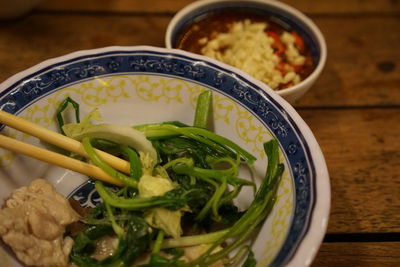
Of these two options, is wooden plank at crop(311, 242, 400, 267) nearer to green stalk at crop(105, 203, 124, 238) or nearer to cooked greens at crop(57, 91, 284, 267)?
cooked greens at crop(57, 91, 284, 267)

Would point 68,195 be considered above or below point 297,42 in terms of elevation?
below

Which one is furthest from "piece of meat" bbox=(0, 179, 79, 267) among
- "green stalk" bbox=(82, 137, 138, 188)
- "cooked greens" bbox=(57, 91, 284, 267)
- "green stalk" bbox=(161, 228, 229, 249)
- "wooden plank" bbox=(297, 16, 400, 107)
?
"wooden plank" bbox=(297, 16, 400, 107)

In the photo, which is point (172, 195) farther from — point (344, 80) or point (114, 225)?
point (344, 80)

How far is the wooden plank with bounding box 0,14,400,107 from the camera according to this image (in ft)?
5.92

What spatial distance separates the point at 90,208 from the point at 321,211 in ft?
2.36

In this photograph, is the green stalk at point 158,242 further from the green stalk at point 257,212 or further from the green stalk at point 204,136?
the green stalk at point 204,136

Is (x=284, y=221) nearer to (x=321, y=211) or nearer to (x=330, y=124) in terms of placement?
(x=321, y=211)

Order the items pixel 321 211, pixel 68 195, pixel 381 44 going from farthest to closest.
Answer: pixel 381 44
pixel 68 195
pixel 321 211

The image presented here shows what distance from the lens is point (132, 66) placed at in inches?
53.6

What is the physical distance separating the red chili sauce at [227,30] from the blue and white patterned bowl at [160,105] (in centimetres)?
37

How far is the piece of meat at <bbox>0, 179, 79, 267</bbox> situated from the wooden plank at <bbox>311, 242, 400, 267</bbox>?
760 mm

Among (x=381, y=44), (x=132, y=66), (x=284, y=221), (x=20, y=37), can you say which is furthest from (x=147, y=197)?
(x=381, y=44)

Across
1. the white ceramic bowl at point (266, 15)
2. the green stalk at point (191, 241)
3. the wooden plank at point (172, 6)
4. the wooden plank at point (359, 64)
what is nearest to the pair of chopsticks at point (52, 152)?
the green stalk at point (191, 241)

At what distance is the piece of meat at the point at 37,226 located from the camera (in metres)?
1.05
